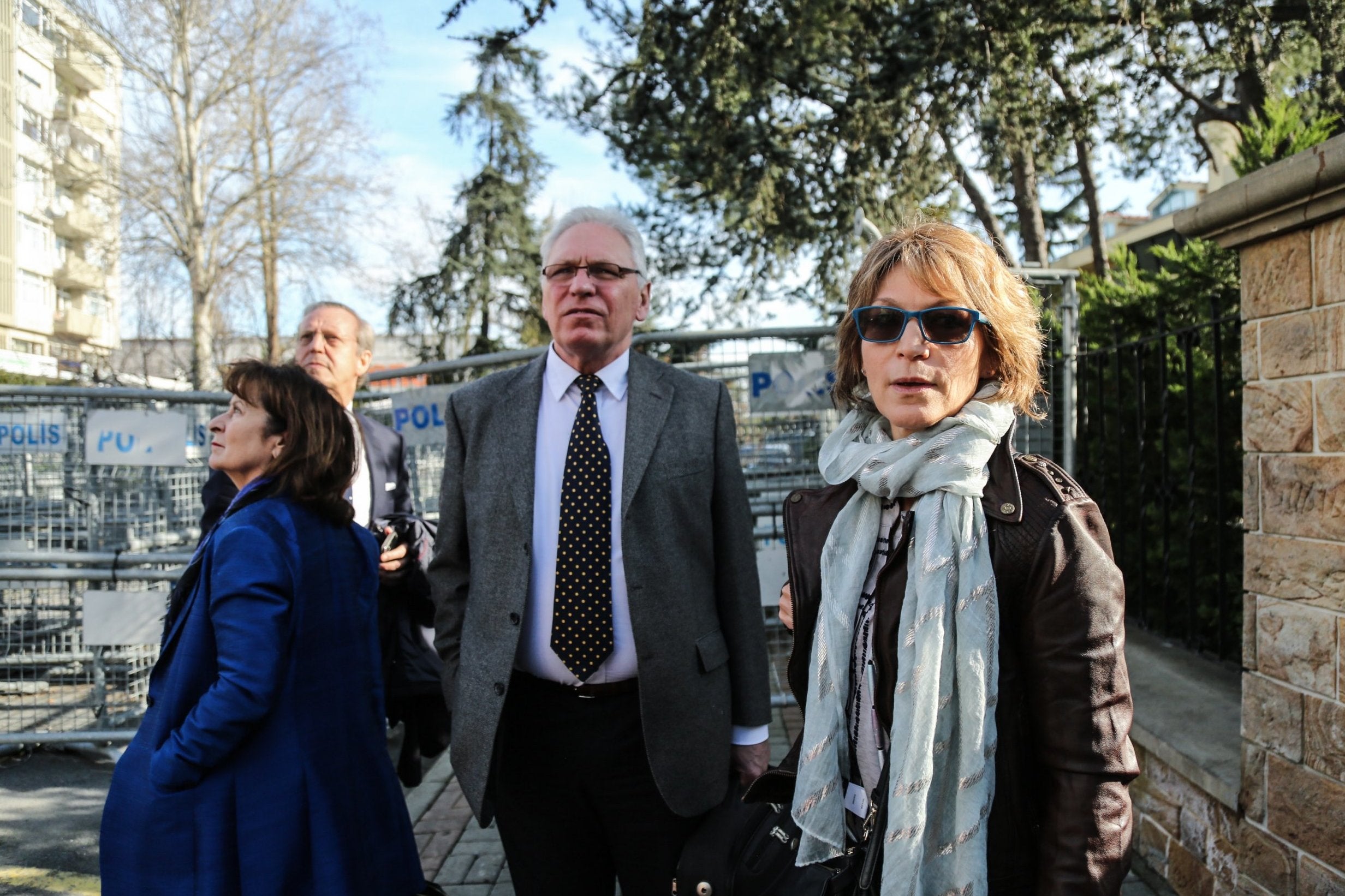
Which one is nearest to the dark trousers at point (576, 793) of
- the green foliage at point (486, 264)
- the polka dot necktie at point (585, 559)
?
the polka dot necktie at point (585, 559)

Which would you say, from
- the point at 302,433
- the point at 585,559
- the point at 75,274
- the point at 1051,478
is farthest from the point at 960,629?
the point at 75,274

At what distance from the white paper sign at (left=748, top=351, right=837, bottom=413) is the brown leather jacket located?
8.26ft

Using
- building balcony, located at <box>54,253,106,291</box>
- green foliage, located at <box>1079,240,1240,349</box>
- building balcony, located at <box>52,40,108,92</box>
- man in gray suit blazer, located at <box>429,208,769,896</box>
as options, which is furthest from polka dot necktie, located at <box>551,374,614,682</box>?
building balcony, located at <box>54,253,106,291</box>

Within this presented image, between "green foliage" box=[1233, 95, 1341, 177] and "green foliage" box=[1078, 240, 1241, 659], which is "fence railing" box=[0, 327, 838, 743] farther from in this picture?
"green foliage" box=[1233, 95, 1341, 177]

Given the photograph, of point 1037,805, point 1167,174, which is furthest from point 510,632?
point 1167,174

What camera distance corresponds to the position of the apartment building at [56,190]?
2328cm

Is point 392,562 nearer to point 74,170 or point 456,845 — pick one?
point 456,845

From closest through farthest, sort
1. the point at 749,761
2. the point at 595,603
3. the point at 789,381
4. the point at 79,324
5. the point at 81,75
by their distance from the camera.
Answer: the point at 595,603
the point at 749,761
the point at 789,381
the point at 81,75
the point at 79,324

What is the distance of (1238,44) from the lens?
7.70 m

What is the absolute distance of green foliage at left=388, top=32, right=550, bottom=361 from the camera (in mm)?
22484

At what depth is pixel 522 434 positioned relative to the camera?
243cm

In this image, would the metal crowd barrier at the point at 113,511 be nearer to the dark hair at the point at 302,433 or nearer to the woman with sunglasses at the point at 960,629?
the dark hair at the point at 302,433

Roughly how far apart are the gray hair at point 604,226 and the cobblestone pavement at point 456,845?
208 cm

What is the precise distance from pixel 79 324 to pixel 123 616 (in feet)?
177
